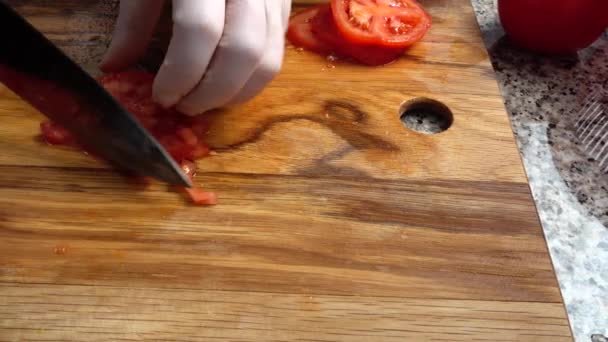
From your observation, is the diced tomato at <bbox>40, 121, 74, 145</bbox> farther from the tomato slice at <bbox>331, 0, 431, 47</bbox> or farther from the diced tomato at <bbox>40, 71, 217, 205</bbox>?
the tomato slice at <bbox>331, 0, 431, 47</bbox>

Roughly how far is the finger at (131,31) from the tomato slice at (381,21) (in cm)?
37

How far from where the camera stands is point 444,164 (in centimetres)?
104

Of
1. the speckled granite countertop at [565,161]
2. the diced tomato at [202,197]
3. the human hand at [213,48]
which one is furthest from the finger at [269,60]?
the speckled granite countertop at [565,161]

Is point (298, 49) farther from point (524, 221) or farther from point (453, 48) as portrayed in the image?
point (524, 221)

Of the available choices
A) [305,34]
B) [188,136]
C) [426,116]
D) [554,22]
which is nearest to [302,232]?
[188,136]

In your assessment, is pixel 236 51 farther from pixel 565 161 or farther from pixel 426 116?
pixel 565 161

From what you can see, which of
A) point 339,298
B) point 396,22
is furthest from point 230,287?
point 396,22

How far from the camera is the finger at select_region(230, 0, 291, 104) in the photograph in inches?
39.4

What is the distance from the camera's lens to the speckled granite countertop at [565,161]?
3.05 feet

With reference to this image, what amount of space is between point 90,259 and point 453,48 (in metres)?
0.81

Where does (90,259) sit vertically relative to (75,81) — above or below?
below

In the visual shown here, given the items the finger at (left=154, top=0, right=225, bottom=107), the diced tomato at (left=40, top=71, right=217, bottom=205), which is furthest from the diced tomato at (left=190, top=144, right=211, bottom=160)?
the finger at (left=154, top=0, right=225, bottom=107)

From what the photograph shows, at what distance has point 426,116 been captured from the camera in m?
1.16

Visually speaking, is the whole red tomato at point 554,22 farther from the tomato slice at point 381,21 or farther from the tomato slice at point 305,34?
the tomato slice at point 305,34
